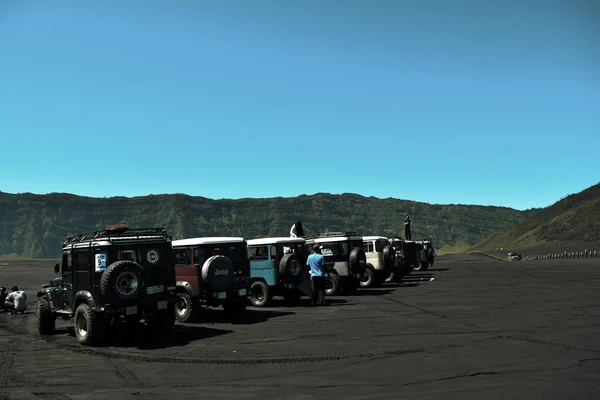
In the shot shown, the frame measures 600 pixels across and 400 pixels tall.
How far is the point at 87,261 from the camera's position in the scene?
12.1 m

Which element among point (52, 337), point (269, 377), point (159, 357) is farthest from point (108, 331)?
point (269, 377)

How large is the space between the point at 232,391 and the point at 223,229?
14959cm

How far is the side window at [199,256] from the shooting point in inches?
593

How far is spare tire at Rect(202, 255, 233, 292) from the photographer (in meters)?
14.5

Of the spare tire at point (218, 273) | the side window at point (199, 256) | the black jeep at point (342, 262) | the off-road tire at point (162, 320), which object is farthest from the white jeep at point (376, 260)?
the off-road tire at point (162, 320)

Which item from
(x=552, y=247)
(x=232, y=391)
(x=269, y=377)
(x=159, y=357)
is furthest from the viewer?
(x=552, y=247)

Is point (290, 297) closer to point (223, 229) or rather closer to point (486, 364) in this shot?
point (486, 364)

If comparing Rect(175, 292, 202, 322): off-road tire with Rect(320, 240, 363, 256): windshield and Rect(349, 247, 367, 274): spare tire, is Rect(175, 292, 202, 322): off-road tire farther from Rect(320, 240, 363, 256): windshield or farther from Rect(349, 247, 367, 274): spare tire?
Rect(349, 247, 367, 274): spare tire

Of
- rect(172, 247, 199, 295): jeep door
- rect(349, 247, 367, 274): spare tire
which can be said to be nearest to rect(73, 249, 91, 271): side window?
rect(172, 247, 199, 295): jeep door

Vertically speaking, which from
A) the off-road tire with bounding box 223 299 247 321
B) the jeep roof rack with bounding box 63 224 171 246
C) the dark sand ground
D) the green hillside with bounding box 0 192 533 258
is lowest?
the dark sand ground

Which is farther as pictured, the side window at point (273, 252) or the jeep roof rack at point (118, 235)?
the side window at point (273, 252)

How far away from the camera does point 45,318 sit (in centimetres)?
1343

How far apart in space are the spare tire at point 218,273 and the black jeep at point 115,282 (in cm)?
189

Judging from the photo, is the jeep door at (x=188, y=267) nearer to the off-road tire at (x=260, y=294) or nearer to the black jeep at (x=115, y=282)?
the black jeep at (x=115, y=282)
